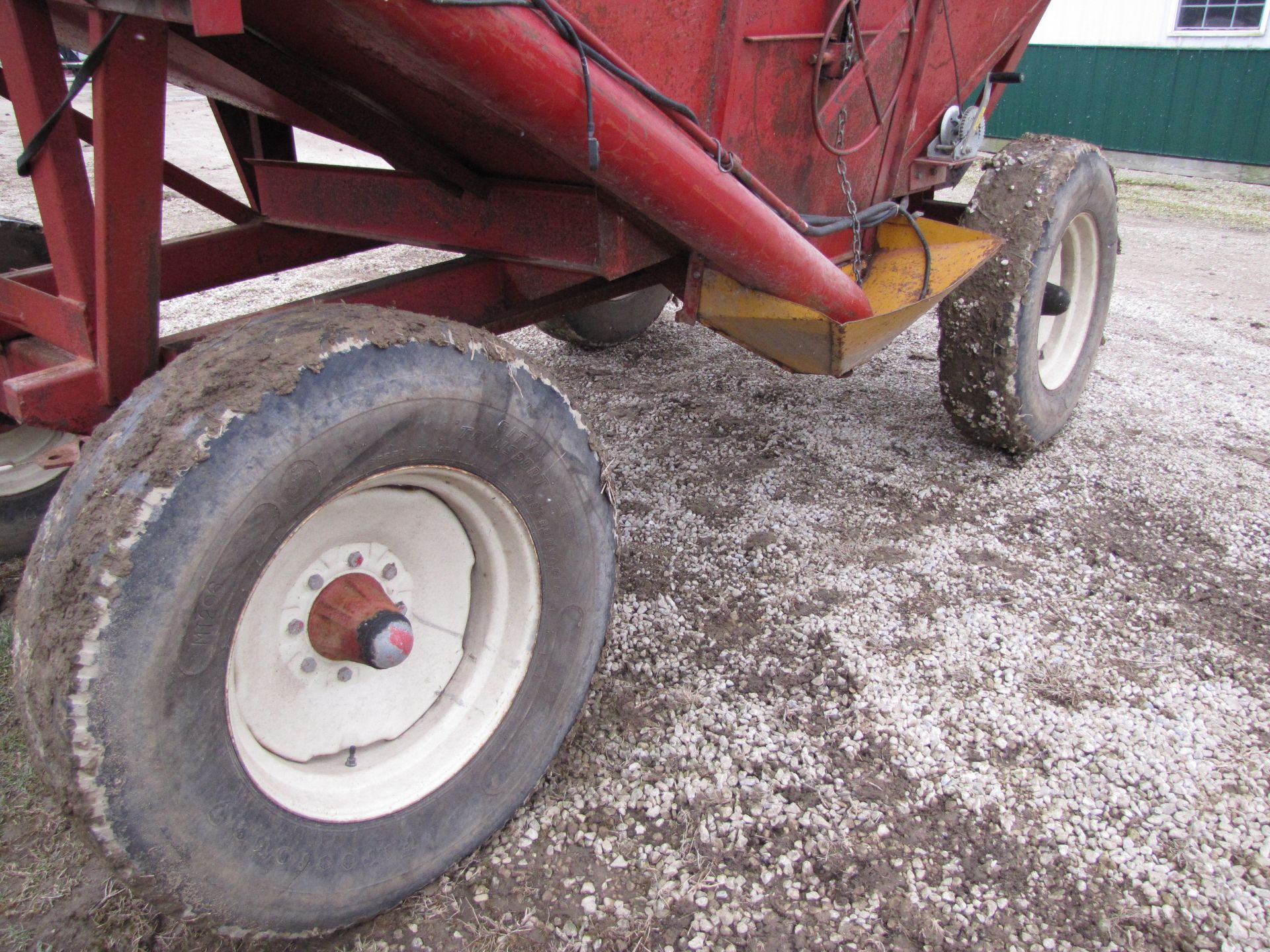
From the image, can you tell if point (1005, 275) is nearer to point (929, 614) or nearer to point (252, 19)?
point (929, 614)

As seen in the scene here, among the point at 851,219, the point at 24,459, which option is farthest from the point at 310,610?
the point at 851,219

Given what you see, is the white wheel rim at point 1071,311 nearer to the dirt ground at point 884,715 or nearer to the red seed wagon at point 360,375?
the dirt ground at point 884,715

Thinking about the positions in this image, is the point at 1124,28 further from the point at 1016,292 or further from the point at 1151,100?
the point at 1016,292

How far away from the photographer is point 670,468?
130 inches

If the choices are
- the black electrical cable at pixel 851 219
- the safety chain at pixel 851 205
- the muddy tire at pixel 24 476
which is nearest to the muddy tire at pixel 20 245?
the muddy tire at pixel 24 476

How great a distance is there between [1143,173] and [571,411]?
13.0 m

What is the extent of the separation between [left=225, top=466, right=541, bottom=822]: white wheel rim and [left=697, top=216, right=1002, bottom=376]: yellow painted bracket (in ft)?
3.26

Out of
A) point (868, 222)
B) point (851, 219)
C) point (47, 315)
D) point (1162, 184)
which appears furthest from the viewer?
point (1162, 184)

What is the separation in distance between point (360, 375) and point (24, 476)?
1.88 metres

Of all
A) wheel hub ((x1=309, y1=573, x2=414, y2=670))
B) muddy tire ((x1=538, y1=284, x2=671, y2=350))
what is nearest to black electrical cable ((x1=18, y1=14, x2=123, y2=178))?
wheel hub ((x1=309, y1=573, x2=414, y2=670))

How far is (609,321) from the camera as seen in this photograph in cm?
440

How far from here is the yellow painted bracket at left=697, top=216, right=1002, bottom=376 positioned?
230 centimetres

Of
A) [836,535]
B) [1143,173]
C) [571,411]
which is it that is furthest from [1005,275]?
[1143,173]

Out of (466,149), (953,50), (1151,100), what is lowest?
(466,149)
